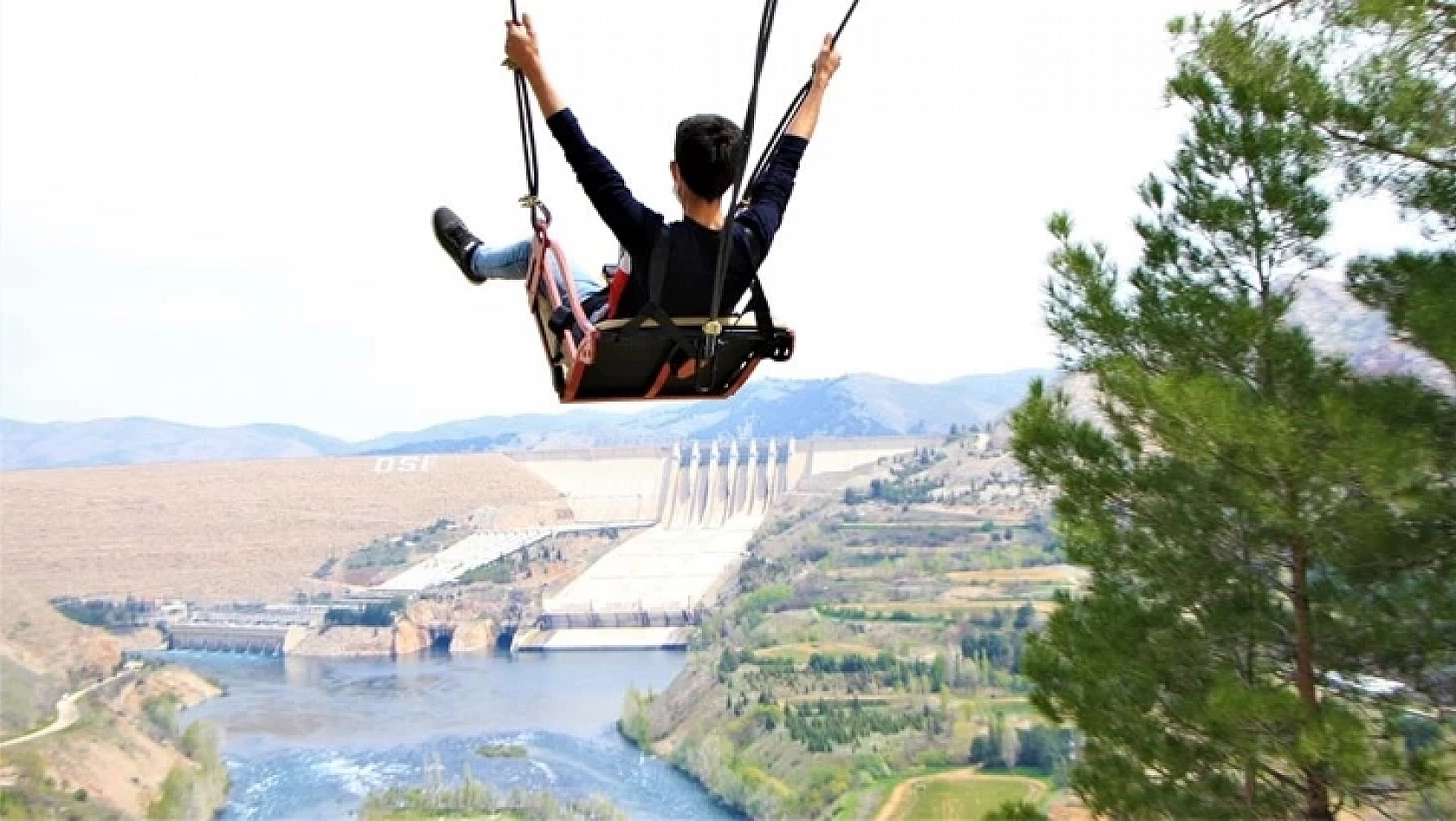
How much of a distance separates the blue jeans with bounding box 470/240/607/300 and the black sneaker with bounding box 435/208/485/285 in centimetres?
2

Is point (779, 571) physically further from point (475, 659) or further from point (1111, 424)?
point (1111, 424)

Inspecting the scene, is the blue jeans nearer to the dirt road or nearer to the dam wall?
the dirt road

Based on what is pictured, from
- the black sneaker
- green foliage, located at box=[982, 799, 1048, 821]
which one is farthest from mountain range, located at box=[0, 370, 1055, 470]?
the black sneaker

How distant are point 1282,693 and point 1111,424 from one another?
1.01 m

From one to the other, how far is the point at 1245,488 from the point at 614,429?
38994 millimetres

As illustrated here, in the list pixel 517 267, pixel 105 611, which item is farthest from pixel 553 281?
pixel 105 611

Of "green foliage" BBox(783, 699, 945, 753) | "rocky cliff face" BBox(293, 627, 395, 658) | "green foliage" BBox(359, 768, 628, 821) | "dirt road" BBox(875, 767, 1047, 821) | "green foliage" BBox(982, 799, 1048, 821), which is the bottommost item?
"green foliage" BBox(359, 768, 628, 821)

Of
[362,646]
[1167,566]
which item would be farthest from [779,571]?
[1167,566]

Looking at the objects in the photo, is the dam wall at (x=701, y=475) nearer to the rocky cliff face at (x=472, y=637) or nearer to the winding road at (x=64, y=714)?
the rocky cliff face at (x=472, y=637)

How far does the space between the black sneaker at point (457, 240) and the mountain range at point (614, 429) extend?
118 ft

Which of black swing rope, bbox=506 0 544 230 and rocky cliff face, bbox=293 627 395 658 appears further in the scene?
rocky cliff face, bbox=293 627 395 658

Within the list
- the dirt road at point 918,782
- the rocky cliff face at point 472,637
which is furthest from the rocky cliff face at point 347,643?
the dirt road at point 918,782

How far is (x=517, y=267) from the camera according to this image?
87.5 inches

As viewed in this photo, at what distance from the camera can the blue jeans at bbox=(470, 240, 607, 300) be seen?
211cm
